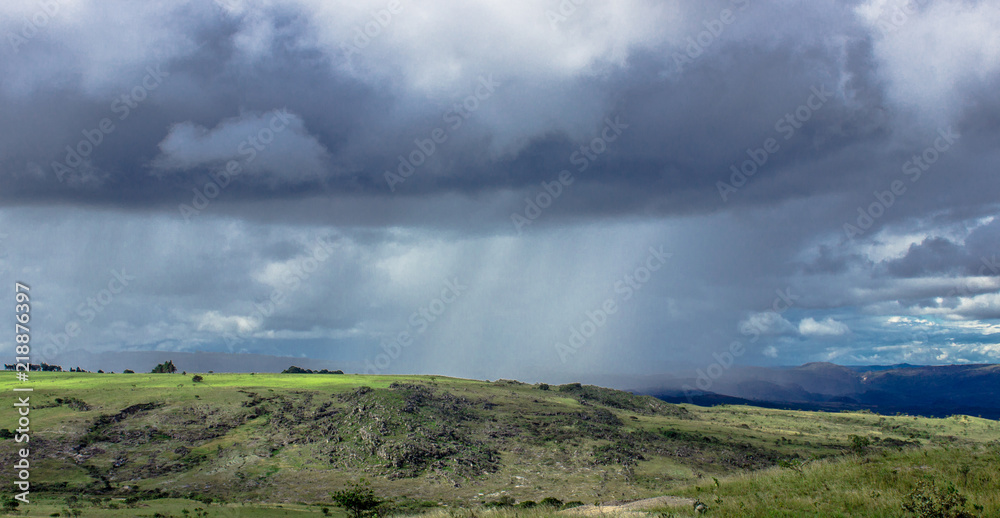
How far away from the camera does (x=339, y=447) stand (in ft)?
323

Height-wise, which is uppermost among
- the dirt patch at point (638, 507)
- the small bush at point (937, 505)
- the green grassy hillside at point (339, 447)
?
the small bush at point (937, 505)

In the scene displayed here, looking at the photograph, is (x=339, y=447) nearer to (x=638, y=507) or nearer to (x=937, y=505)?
(x=638, y=507)

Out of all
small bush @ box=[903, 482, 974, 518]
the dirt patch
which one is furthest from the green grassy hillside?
small bush @ box=[903, 482, 974, 518]

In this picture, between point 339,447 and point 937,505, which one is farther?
point 339,447

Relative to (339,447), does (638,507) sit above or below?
above

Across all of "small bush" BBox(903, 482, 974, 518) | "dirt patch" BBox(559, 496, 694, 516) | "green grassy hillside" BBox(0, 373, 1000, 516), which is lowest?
"green grassy hillside" BBox(0, 373, 1000, 516)

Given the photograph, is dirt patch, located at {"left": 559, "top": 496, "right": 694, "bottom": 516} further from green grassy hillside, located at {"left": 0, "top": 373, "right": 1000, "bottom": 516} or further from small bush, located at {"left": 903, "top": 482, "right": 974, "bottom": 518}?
green grassy hillside, located at {"left": 0, "top": 373, "right": 1000, "bottom": 516}

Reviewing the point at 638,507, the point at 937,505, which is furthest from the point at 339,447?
the point at 937,505

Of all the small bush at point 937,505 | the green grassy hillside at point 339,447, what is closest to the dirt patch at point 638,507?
the small bush at point 937,505

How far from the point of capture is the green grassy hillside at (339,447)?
81125 mm

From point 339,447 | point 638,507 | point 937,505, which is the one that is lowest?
point 339,447

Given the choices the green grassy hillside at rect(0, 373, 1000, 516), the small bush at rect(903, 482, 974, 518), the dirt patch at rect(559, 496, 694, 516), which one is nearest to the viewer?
the small bush at rect(903, 482, 974, 518)

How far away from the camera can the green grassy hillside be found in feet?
266

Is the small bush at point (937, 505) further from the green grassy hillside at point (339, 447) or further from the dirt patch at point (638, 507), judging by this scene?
the green grassy hillside at point (339, 447)
